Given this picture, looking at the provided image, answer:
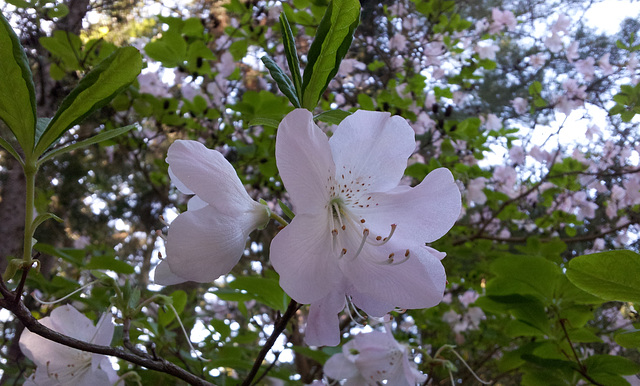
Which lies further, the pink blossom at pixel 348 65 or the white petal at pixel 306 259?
the pink blossom at pixel 348 65

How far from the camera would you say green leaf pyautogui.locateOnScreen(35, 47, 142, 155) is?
2.01 ft

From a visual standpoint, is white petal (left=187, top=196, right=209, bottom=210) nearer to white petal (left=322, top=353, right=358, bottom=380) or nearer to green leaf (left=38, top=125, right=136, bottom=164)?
green leaf (left=38, top=125, right=136, bottom=164)

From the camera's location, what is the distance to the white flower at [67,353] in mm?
893

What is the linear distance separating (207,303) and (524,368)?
3.79 meters

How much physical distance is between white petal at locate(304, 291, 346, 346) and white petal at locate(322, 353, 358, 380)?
62cm

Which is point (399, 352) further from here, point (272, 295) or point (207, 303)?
point (207, 303)

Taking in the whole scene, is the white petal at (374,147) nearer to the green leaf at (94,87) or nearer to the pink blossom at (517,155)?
the green leaf at (94,87)

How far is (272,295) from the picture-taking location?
3.47ft

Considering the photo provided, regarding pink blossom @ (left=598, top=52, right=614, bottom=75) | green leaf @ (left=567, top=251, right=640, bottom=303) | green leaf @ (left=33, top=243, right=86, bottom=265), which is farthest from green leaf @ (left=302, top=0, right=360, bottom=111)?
pink blossom @ (left=598, top=52, right=614, bottom=75)

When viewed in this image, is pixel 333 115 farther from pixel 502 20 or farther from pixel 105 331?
pixel 502 20

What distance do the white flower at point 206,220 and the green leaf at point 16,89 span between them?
0.59 feet

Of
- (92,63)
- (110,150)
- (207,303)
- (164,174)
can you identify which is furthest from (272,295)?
(207,303)

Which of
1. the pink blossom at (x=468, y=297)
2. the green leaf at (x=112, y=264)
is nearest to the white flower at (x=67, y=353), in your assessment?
the green leaf at (x=112, y=264)

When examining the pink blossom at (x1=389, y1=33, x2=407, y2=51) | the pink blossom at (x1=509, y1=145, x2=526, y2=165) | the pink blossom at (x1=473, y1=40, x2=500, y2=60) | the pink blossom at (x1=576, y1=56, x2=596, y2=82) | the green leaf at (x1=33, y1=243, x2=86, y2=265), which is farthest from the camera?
the pink blossom at (x1=509, y1=145, x2=526, y2=165)
